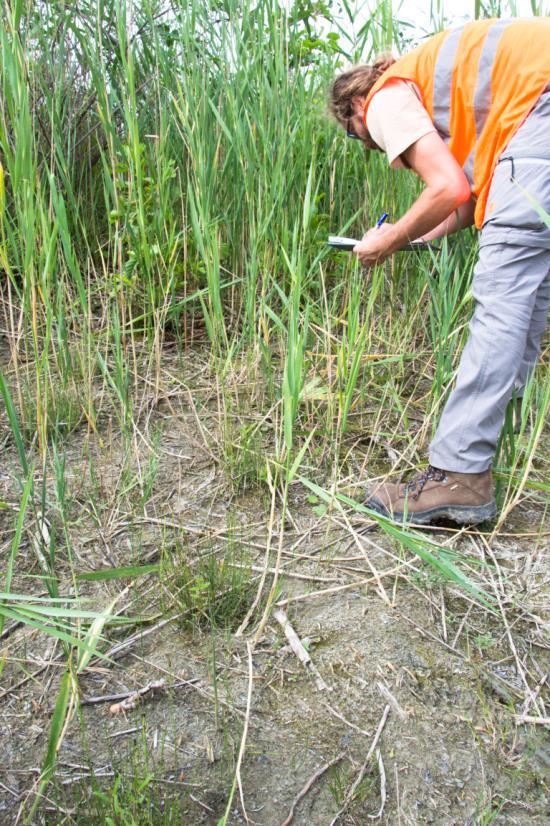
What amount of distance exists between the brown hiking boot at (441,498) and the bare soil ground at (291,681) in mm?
73

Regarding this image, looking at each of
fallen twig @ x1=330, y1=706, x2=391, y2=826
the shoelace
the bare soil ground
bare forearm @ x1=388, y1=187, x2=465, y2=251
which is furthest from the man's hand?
fallen twig @ x1=330, y1=706, x2=391, y2=826

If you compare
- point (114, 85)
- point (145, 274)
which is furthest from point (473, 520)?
point (114, 85)

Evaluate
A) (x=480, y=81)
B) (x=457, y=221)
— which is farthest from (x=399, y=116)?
(x=457, y=221)

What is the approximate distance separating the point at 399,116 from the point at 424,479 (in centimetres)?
94

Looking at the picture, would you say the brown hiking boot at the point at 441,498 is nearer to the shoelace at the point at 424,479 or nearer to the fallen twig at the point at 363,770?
the shoelace at the point at 424,479

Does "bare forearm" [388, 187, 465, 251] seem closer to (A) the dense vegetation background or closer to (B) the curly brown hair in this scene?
(A) the dense vegetation background

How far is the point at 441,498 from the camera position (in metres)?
1.76

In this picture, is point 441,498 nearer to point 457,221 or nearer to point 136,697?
point 457,221

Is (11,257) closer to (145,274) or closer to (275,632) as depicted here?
(145,274)

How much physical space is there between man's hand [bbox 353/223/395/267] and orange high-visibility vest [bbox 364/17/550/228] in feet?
0.78

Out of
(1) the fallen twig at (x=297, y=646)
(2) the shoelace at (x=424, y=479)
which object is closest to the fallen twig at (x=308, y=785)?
(1) the fallen twig at (x=297, y=646)

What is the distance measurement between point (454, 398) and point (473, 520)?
31 cm

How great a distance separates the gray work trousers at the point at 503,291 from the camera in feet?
5.44

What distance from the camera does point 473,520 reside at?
1743mm
